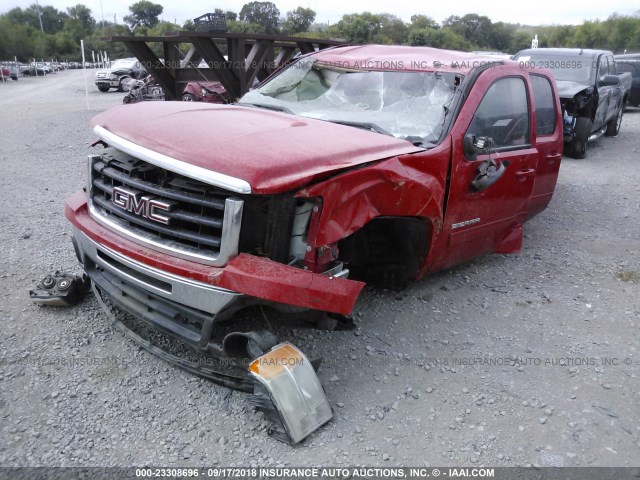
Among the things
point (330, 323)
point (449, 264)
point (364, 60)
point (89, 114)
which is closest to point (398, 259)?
point (449, 264)

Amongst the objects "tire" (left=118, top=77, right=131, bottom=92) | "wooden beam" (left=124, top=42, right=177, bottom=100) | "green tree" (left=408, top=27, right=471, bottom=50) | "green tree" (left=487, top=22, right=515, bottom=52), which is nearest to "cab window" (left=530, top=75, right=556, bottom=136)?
"wooden beam" (left=124, top=42, right=177, bottom=100)

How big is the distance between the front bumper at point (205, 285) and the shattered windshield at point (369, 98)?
54.5 inches

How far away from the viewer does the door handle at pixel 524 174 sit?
13.5ft

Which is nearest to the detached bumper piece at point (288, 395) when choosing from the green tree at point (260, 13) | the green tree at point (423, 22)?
the green tree at point (260, 13)

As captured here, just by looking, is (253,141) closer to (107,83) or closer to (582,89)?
(582,89)

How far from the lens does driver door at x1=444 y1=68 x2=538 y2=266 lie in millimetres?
3594

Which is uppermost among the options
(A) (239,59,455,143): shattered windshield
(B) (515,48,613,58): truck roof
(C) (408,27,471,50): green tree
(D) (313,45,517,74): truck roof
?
(C) (408,27,471,50): green tree

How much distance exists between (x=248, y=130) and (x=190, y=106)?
86 centimetres

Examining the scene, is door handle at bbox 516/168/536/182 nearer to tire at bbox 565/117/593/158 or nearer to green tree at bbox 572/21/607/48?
tire at bbox 565/117/593/158

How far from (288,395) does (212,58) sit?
674 cm

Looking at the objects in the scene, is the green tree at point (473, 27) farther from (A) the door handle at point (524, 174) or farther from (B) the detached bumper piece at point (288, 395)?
(B) the detached bumper piece at point (288, 395)

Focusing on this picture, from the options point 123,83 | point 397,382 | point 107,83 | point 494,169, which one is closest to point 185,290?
point 397,382

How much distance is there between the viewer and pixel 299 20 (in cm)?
3416

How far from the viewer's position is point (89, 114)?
14133 mm
